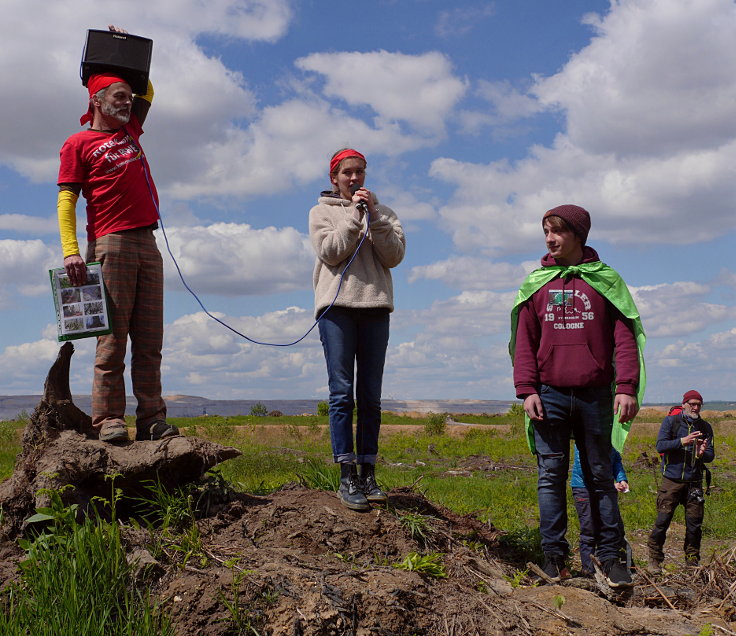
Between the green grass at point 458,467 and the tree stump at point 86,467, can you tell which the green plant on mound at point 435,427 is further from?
the tree stump at point 86,467

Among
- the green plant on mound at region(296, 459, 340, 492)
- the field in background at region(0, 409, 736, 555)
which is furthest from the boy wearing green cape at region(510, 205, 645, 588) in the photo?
the green plant on mound at region(296, 459, 340, 492)

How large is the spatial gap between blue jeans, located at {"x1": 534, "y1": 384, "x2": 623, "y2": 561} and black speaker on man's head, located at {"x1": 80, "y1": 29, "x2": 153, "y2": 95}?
3.60m

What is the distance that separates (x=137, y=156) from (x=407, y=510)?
10.1ft

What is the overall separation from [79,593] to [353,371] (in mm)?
2016

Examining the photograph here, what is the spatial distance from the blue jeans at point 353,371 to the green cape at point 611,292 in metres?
0.96

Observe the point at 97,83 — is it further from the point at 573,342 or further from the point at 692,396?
the point at 692,396

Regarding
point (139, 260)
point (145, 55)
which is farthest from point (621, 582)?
point (145, 55)

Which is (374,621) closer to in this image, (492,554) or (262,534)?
(262,534)

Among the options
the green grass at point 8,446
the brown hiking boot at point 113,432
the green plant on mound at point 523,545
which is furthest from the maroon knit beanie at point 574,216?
the green grass at point 8,446

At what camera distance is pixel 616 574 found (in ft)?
14.0

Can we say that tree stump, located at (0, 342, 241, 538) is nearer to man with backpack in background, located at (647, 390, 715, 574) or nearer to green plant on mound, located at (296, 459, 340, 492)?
green plant on mound, located at (296, 459, 340, 492)

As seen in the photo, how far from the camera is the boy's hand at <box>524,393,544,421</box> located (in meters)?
4.36

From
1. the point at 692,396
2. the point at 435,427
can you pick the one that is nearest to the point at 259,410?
the point at 435,427

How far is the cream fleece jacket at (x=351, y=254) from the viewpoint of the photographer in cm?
464
